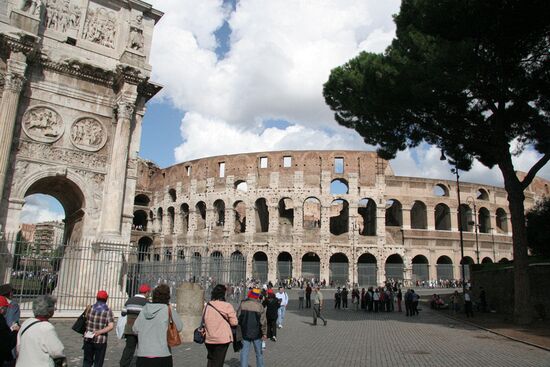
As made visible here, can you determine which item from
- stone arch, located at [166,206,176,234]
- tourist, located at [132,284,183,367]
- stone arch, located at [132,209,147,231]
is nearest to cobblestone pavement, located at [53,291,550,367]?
tourist, located at [132,284,183,367]

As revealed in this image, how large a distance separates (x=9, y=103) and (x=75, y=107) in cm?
181

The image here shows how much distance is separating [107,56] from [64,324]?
7.89m

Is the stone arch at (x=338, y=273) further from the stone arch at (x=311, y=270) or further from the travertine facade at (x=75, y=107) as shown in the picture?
the travertine facade at (x=75, y=107)

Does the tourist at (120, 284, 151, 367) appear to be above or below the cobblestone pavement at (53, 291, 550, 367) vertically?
above

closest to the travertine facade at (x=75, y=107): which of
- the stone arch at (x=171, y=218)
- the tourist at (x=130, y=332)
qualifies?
the tourist at (x=130, y=332)

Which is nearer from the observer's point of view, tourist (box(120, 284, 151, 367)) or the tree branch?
tourist (box(120, 284, 151, 367))

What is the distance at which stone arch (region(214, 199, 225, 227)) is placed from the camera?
35022mm

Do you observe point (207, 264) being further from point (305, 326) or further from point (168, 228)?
point (168, 228)

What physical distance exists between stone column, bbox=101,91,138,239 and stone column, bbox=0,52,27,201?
8.24 feet

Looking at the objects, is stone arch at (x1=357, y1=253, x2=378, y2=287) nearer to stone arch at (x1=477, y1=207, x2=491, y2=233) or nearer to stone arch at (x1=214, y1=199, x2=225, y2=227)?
stone arch at (x1=477, y1=207, x2=491, y2=233)

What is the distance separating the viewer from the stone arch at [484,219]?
35.6 meters

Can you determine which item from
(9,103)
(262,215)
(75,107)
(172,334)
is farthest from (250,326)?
(262,215)

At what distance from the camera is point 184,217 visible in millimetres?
37500

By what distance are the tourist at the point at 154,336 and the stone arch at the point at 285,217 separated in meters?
28.9
